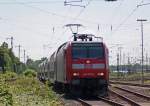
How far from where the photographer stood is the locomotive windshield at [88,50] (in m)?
29.3

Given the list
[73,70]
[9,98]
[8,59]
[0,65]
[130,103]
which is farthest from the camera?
[8,59]

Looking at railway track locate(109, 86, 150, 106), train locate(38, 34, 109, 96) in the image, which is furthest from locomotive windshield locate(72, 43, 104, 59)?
railway track locate(109, 86, 150, 106)

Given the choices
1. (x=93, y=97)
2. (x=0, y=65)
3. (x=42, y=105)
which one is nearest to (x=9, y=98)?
(x=42, y=105)

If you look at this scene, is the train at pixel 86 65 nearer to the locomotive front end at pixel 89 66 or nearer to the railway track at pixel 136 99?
the locomotive front end at pixel 89 66

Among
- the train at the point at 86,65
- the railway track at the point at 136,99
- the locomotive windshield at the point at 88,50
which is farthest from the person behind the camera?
the locomotive windshield at the point at 88,50

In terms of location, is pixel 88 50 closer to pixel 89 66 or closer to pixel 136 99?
pixel 89 66

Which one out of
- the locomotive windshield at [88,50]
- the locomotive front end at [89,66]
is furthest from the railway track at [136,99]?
the locomotive windshield at [88,50]

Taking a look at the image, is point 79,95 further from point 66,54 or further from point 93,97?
point 66,54

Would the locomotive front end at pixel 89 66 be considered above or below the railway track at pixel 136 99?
above

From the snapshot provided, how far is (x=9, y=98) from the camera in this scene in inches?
787

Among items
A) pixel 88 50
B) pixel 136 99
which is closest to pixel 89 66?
pixel 88 50

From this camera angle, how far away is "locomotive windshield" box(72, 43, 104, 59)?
1155 inches

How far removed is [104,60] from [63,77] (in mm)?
3045

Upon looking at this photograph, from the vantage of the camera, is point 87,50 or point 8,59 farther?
point 8,59
